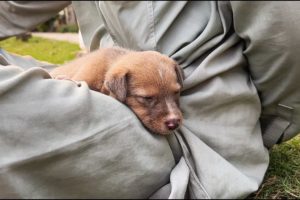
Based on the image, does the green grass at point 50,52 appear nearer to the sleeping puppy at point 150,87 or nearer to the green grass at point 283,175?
the green grass at point 283,175

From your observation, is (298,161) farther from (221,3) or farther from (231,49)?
(221,3)

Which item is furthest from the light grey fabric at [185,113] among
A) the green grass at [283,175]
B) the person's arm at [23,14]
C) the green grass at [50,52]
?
the green grass at [50,52]

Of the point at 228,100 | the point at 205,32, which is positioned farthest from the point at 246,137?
the point at 205,32

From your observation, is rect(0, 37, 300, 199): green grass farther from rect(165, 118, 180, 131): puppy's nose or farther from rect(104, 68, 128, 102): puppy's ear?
rect(104, 68, 128, 102): puppy's ear

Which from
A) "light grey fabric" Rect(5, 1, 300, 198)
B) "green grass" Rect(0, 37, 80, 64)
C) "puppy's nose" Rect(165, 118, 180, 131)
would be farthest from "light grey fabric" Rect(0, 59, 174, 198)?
"green grass" Rect(0, 37, 80, 64)

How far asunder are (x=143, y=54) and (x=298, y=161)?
1.35m

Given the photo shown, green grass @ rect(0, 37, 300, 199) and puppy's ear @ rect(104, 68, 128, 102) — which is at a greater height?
puppy's ear @ rect(104, 68, 128, 102)

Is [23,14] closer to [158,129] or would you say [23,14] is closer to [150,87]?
[150,87]

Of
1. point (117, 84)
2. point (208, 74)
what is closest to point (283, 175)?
point (208, 74)

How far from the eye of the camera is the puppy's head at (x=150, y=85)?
253 cm

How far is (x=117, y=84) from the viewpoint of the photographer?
2617 millimetres

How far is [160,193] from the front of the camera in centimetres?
234

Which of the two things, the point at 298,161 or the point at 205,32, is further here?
the point at 298,161

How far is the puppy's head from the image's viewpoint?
8.31 ft
